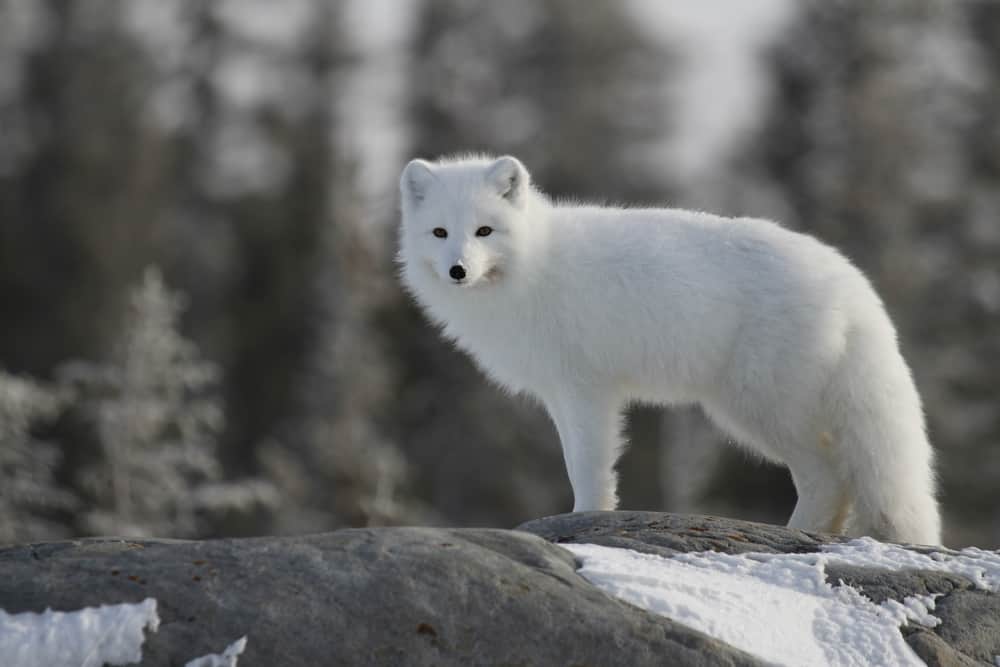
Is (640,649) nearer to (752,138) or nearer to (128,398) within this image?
(128,398)

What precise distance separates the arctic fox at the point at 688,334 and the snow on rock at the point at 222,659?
3.27 meters

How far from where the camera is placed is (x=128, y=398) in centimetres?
1842

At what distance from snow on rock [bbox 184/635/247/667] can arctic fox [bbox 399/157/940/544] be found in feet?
10.7

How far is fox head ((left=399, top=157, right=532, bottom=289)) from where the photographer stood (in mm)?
8516

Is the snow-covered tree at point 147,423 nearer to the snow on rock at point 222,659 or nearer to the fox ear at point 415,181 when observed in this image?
the fox ear at point 415,181

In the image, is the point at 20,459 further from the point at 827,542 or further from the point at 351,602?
the point at 351,602

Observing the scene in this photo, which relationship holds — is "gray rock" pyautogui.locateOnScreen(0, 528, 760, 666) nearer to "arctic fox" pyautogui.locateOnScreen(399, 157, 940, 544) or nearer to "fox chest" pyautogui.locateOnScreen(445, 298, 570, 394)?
"arctic fox" pyautogui.locateOnScreen(399, 157, 940, 544)

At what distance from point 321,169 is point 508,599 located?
31.8 metres

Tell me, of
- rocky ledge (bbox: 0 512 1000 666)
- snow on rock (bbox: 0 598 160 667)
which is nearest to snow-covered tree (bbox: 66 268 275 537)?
rocky ledge (bbox: 0 512 1000 666)

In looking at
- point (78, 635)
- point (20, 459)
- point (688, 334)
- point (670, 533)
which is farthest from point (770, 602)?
point (20, 459)

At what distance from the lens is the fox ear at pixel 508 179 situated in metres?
8.80

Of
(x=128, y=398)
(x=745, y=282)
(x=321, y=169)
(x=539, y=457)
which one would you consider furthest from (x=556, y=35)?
(x=745, y=282)

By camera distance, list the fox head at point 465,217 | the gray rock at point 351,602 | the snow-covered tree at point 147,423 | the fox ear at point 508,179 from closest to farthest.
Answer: the gray rock at point 351,602 → the fox head at point 465,217 → the fox ear at point 508,179 → the snow-covered tree at point 147,423

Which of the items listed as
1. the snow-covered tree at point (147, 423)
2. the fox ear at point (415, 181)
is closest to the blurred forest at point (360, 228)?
the snow-covered tree at point (147, 423)
